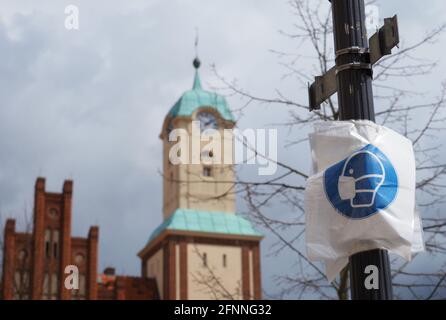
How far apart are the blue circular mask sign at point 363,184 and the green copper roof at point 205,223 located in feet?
157

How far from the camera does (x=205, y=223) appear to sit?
53.7 metres

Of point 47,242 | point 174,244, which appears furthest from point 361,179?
point 174,244

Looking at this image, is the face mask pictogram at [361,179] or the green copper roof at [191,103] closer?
the face mask pictogram at [361,179]

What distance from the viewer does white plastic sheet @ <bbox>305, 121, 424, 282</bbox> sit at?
16.4ft

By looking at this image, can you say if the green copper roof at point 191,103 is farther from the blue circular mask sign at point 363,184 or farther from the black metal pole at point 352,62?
the blue circular mask sign at point 363,184

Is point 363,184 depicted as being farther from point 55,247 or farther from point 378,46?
point 55,247

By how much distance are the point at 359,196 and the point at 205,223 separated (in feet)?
160

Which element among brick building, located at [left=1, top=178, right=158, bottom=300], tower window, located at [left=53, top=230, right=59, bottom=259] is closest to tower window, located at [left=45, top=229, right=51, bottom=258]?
brick building, located at [left=1, top=178, right=158, bottom=300]

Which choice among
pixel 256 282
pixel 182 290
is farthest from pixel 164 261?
pixel 256 282

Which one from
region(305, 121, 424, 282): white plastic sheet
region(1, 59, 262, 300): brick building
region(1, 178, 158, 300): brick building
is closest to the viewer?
region(305, 121, 424, 282): white plastic sheet

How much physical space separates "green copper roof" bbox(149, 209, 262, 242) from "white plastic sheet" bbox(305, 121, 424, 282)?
4787 cm

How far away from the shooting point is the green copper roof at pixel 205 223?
175 ft

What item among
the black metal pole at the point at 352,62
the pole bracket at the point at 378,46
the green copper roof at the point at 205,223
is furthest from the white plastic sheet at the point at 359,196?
the green copper roof at the point at 205,223

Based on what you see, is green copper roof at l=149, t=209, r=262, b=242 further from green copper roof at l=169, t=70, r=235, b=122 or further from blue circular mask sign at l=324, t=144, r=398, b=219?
blue circular mask sign at l=324, t=144, r=398, b=219
